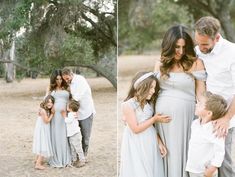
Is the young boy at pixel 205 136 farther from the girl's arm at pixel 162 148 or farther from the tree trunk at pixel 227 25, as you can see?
the tree trunk at pixel 227 25

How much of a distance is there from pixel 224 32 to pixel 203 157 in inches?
209

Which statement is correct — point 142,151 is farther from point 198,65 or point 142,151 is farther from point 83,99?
point 83,99

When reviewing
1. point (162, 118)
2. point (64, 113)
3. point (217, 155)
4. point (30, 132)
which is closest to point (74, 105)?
point (64, 113)

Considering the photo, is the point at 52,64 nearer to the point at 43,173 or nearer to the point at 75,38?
the point at 75,38

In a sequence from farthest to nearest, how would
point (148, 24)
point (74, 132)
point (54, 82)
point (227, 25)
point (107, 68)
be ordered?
point (148, 24) < point (227, 25) < point (107, 68) < point (74, 132) < point (54, 82)

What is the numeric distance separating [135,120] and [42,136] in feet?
3.49

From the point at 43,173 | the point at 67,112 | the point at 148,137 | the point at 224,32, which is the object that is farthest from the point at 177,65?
the point at 224,32

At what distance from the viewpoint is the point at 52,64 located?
2965mm

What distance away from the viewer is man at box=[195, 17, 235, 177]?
196 centimetres

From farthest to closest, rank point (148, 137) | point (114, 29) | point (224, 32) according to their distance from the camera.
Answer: point (224, 32) → point (114, 29) → point (148, 137)

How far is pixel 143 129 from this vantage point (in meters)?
2.05

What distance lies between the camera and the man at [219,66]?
6.43ft

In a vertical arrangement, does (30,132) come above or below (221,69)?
below

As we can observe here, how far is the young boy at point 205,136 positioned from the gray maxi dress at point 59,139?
3.65 ft
